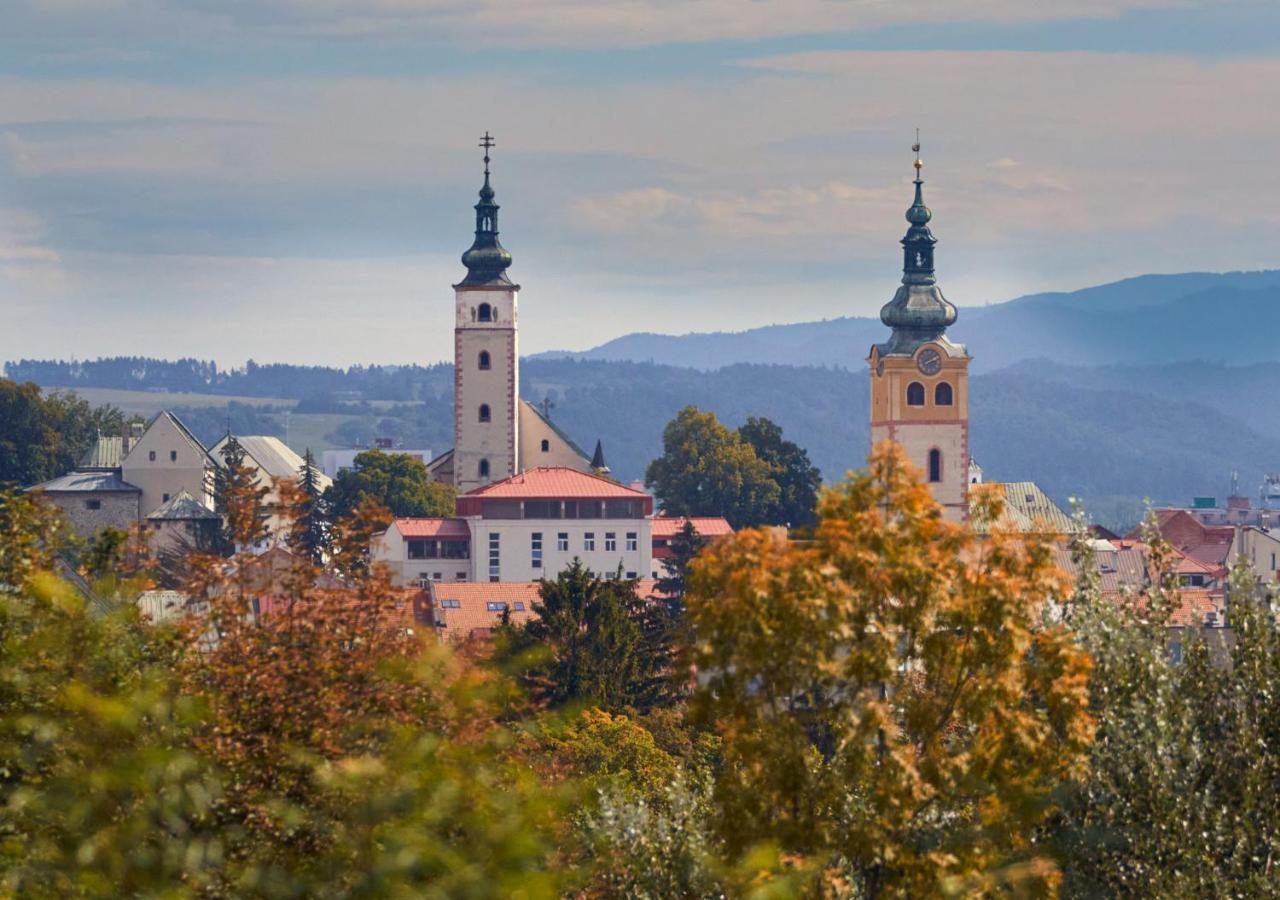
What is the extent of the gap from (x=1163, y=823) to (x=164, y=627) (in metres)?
9.35

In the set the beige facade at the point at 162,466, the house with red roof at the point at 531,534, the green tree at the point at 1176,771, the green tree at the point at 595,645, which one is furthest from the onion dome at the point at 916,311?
the green tree at the point at 1176,771

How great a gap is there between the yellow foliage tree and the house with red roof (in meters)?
95.0

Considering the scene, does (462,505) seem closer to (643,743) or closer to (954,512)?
(954,512)

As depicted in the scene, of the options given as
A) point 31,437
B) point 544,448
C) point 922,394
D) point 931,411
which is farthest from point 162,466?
point 931,411

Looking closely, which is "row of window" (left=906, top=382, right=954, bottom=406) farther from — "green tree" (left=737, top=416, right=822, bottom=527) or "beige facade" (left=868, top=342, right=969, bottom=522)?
"green tree" (left=737, top=416, right=822, bottom=527)

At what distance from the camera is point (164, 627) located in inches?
730

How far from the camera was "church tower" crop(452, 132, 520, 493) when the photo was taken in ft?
454

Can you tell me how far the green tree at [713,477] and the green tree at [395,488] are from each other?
11.7 metres

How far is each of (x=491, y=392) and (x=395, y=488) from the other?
27.8ft

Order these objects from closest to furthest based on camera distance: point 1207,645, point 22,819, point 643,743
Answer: point 22,819 → point 1207,645 → point 643,743

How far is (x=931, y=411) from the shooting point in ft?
419

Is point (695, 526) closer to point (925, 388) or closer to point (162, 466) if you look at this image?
point (925, 388)

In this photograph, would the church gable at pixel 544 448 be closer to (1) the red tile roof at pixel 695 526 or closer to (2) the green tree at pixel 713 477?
(2) the green tree at pixel 713 477

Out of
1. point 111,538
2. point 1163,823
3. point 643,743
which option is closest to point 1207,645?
point 1163,823
